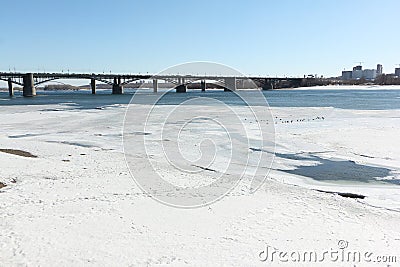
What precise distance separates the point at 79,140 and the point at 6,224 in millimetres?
12300

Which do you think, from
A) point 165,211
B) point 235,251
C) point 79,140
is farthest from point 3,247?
point 79,140

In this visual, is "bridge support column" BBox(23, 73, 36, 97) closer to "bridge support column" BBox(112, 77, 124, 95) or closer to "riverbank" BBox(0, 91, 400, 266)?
"bridge support column" BBox(112, 77, 124, 95)

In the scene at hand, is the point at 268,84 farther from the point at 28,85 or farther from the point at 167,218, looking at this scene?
the point at 167,218

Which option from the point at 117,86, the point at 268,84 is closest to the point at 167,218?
the point at 117,86

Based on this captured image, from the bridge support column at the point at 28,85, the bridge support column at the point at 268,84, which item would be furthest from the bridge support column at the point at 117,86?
the bridge support column at the point at 268,84

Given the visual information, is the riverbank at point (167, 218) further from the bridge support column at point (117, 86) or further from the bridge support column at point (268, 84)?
the bridge support column at point (268, 84)

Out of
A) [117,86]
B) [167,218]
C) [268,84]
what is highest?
[268,84]

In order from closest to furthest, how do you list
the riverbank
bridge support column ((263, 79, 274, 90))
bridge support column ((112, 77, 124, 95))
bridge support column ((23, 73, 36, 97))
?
the riverbank → bridge support column ((23, 73, 36, 97)) → bridge support column ((112, 77, 124, 95)) → bridge support column ((263, 79, 274, 90))

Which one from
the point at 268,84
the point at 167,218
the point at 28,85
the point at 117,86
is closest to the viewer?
the point at 167,218

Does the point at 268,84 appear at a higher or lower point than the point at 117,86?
higher

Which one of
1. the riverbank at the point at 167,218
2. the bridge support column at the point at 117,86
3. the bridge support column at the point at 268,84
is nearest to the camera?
the riverbank at the point at 167,218

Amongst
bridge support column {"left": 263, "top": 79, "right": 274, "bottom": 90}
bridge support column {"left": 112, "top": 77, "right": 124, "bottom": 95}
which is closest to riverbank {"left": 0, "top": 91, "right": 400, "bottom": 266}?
bridge support column {"left": 112, "top": 77, "right": 124, "bottom": 95}

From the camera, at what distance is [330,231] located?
296 inches

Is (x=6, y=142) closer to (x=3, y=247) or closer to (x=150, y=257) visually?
(x=3, y=247)
